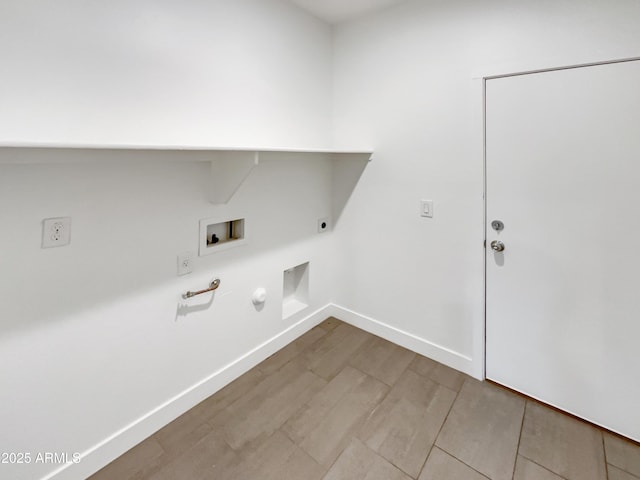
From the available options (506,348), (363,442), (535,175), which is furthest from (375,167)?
(363,442)

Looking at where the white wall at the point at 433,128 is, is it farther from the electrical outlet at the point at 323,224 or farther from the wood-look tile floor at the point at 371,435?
the wood-look tile floor at the point at 371,435

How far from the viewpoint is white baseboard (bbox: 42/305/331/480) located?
4.46 feet

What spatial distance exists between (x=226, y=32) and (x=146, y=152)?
88 cm

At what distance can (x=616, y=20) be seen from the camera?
1.42 meters

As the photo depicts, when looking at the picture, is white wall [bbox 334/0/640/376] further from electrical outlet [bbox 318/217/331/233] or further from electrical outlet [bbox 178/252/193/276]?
electrical outlet [bbox 178/252/193/276]

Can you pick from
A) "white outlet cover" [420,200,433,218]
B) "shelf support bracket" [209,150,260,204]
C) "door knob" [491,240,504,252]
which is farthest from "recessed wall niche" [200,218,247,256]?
"door knob" [491,240,504,252]

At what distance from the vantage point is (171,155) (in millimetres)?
1467

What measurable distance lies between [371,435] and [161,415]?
108 centimetres

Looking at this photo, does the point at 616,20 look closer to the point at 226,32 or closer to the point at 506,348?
the point at 506,348

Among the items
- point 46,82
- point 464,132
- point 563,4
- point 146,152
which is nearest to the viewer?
point 46,82

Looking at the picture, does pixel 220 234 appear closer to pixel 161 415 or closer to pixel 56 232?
pixel 56 232

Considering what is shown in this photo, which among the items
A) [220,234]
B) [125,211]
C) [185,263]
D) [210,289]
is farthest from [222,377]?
[125,211]

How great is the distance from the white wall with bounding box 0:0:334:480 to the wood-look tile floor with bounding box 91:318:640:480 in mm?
191

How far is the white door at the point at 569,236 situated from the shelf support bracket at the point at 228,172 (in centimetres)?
137
